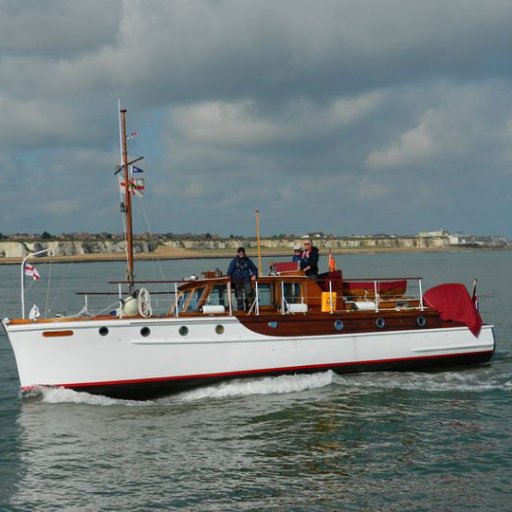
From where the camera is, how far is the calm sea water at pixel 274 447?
11984mm

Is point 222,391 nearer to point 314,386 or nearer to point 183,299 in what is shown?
point 314,386

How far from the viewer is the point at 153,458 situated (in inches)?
551

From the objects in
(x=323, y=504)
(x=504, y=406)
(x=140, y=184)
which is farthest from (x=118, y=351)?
(x=504, y=406)

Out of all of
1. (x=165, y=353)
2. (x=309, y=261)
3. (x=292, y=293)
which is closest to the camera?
(x=165, y=353)

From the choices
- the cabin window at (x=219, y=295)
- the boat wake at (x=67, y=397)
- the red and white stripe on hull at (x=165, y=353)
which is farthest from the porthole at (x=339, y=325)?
the boat wake at (x=67, y=397)

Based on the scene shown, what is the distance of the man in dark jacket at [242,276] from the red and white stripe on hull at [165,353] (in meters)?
1.09

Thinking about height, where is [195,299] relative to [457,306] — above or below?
above

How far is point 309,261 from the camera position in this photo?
2092cm

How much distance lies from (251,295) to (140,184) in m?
4.52

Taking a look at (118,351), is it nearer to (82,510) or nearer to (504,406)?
(82,510)

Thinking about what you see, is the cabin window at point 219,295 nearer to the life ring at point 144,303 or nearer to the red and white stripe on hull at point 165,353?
the red and white stripe on hull at point 165,353

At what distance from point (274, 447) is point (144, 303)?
566 cm

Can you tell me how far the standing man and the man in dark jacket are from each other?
2055 mm

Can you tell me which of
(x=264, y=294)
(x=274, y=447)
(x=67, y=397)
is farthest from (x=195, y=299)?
(x=274, y=447)
